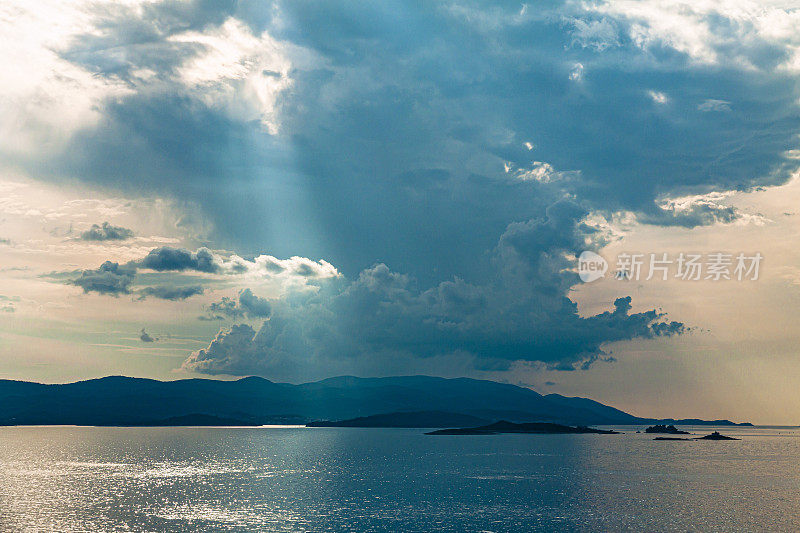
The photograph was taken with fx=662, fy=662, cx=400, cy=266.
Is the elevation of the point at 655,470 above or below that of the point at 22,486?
above

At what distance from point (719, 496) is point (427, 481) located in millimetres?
58232

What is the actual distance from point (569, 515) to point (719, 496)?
43.0 meters

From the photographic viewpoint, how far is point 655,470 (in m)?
181

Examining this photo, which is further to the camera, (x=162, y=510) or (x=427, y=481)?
(x=427, y=481)

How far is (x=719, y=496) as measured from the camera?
12462 cm

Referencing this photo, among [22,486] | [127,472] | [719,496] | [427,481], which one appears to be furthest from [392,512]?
[127,472]

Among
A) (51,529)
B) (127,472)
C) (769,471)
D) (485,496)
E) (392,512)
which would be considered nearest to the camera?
(51,529)

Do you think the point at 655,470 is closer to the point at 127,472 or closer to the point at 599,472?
the point at 599,472

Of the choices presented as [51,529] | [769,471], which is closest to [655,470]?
[769,471]

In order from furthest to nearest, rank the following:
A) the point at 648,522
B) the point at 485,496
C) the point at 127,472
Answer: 1. the point at 127,472
2. the point at 485,496
3. the point at 648,522

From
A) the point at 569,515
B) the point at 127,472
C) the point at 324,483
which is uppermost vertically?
the point at 569,515

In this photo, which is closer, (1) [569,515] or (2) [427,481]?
(1) [569,515]

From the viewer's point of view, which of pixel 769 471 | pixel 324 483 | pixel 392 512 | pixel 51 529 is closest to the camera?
→ pixel 51 529

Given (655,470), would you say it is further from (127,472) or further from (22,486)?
(22,486)
